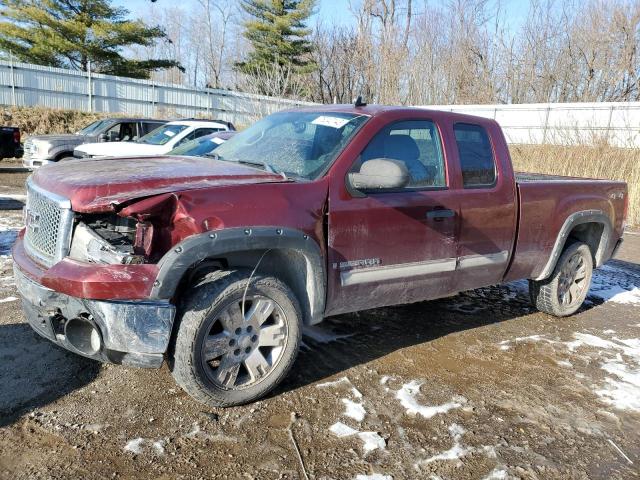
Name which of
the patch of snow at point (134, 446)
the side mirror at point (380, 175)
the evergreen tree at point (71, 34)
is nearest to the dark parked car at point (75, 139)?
the side mirror at point (380, 175)

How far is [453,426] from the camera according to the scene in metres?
3.40

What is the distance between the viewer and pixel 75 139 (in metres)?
13.3

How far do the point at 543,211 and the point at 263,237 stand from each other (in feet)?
9.83

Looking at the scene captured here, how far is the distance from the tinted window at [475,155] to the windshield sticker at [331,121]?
102 centimetres

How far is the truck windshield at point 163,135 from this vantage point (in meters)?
11.5

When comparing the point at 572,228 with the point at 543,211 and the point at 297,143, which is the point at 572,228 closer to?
the point at 543,211

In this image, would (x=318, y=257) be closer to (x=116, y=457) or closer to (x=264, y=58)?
(x=116, y=457)

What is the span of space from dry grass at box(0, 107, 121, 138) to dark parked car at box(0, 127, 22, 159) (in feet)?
25.7

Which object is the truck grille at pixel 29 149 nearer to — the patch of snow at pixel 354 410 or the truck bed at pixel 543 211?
the truck bed at pixel 543 211

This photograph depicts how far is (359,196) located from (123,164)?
1.62m

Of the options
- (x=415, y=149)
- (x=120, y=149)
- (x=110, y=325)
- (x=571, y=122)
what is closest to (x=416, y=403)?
(x=415, y=149)

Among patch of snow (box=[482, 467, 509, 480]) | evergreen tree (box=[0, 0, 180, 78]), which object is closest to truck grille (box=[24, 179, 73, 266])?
patch of snow (box=[482, 467, 509, 480])

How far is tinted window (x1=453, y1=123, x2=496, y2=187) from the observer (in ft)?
14.7

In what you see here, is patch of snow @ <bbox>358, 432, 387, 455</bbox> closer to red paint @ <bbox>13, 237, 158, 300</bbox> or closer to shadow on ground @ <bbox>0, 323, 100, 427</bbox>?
red paint @ <bbox>13, 237, 158, 300</bbox>
